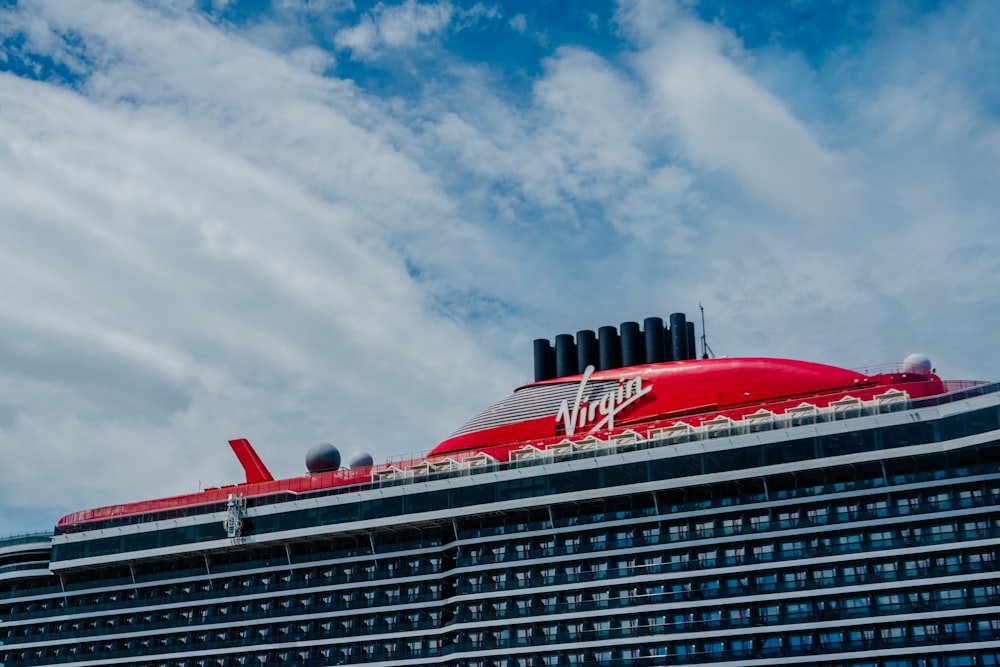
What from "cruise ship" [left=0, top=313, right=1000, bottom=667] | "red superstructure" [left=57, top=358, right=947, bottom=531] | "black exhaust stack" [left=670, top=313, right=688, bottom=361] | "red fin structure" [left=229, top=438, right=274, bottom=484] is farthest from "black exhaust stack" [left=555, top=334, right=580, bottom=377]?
"red fin structure" [left=229, top=438, right=274, bottom=484]

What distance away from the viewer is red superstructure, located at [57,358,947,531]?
6303 centimetres

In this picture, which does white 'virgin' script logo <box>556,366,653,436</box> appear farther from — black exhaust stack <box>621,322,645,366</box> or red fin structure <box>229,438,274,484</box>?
red fin structure <box>229,438,274,484</box>

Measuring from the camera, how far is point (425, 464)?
7006 cm

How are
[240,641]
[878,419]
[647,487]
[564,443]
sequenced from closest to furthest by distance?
[878,419] → [647,487] → [564,443] → [240,641]

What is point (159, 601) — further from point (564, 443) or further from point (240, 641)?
point (564, 443)

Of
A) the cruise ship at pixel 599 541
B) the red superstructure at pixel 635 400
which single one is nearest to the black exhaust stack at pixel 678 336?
the cruise ship at pixel 599 541

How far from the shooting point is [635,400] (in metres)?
68.2

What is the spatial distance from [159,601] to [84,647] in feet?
20.9

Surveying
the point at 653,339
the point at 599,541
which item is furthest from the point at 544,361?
the point at 599,541

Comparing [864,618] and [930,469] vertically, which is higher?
[930,469]

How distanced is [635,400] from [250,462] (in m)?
28.6

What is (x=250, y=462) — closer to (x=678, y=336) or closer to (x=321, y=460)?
(x=321, y=460)

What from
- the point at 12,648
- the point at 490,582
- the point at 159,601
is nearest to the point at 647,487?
the point at 490,582

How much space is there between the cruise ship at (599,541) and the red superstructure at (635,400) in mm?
156
